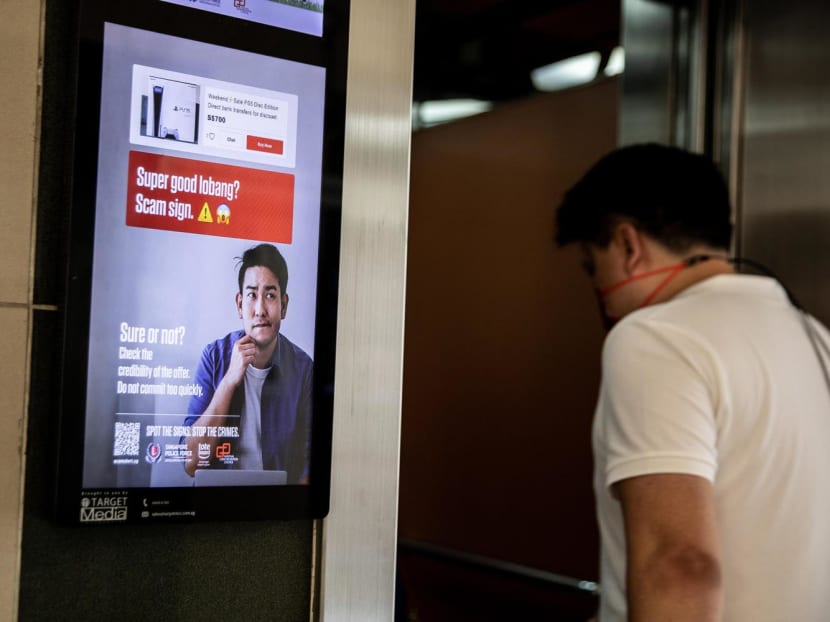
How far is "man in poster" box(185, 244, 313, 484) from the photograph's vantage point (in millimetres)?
950

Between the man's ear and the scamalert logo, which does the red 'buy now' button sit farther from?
the man's ear

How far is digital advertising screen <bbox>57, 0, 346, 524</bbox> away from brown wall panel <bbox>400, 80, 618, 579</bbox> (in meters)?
2.24

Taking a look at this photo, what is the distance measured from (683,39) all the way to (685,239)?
114cm

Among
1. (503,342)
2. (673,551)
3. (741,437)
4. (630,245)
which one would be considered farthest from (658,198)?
Answer: (503,342)

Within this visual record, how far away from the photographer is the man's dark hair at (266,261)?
0.98 metres

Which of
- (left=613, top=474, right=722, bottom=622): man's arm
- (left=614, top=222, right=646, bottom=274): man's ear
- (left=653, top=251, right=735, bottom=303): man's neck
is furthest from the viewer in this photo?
(left=614, top=222, right=646, bottom=274): man's ear

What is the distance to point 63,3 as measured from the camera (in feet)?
2.99

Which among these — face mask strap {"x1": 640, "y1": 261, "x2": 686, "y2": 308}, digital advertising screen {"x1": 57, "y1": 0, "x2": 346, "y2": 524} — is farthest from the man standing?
digital advertising screen {"x1": 57, "y1": 0, "x2": 346, "y2": 524}

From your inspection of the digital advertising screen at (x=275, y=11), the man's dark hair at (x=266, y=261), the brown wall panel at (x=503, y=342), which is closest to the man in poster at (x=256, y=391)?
the man's dark hair at (x=266, y=261)

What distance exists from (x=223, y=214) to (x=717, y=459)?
3.03 feet

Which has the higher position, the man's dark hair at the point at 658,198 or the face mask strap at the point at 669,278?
the man's dark hair at the point at 658,198

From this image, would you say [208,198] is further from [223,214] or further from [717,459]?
[717,459]

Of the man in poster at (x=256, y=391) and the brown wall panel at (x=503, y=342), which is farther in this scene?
the brown wall panel at (x=503, y=342)

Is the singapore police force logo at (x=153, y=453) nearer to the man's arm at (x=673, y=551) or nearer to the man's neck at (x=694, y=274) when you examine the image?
the man's arm at (x=673, y=551)
